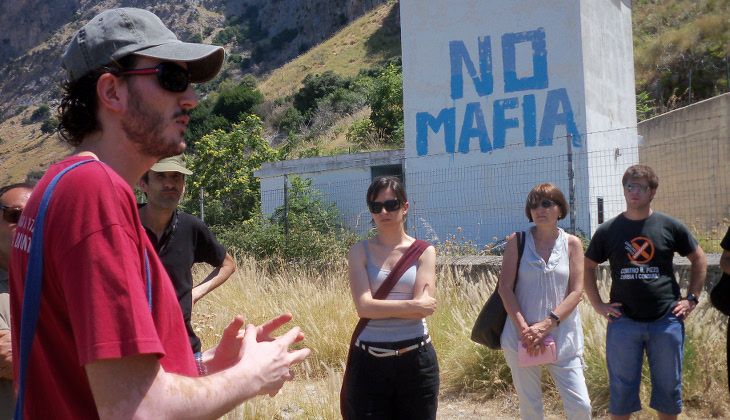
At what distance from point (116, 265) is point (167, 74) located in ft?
1.71

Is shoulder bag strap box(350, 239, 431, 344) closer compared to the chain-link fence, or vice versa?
shoulder bag strap box(350, 239, 431, 344)

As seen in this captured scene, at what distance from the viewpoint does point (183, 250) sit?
4.39m

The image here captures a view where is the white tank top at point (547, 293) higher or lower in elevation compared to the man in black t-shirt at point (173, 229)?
lower

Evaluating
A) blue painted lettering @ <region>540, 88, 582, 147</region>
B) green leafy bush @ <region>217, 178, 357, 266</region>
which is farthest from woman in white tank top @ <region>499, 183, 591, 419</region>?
blue painted lettering @ <region>540, 88, 582, 147</region>

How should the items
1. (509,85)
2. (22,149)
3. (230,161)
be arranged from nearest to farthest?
(509,85) < (230,161) < (22,149)

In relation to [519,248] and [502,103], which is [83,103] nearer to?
[519,248]

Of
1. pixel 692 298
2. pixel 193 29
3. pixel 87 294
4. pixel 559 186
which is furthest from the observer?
pixel 193 29

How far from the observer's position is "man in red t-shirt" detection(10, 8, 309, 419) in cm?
145

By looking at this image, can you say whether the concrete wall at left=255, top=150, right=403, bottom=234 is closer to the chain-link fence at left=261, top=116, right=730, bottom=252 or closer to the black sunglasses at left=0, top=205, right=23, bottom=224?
the chain-link fence at left=261, top=116, right=730, bottom=252

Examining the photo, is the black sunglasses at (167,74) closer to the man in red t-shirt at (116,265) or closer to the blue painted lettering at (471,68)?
the man in red t-shirt at (116,265)

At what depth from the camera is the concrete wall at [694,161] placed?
12859 millimetres

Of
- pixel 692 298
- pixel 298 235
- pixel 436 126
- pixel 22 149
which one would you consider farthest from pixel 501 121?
pixel 22 149

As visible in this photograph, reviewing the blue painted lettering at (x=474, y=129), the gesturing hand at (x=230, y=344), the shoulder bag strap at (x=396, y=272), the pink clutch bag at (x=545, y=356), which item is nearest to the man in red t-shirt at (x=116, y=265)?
the gesturing hand at (x=230, y=344)

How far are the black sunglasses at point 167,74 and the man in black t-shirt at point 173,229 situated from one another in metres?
2.50
